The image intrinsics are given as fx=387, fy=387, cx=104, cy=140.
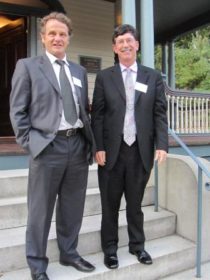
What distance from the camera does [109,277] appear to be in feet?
9.63

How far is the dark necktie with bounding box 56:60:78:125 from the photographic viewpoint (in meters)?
2.61

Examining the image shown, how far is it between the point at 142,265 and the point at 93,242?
44 cm

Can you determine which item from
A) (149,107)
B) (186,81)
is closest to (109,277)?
(149,107)

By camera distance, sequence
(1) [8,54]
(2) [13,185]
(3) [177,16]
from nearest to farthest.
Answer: (2) [13,185] < (1) [8,54] < (3) [177,16]

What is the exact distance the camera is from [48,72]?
2.58 meters

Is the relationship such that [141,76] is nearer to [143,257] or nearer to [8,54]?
[143,257]

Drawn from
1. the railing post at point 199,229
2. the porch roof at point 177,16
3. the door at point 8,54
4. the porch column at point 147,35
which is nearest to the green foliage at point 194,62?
the porch roof at point 177,16

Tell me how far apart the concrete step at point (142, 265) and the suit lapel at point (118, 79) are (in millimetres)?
1302

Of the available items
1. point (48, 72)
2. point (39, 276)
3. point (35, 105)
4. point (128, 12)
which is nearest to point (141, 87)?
point (48, 72)

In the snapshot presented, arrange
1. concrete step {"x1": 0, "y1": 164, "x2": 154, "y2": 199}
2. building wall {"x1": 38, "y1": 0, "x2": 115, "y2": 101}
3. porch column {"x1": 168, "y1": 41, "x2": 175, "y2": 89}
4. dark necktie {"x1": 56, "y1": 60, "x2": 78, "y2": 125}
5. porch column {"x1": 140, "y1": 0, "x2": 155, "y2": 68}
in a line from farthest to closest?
porch column {"x1": 168, "y1": 41, "x2": 175, "y2": 89}, building wall {"x1": 38, "y1": 0, "x2": 115, "y2": 101}, porch column {"x1": 140, "y1": 0, "x2": 155, "y2": 68}, concrete step {"x1": 0, "y1": 164, "x2": 154, "y2": 199}, dark necktie {"x1": 56, "y1": 60, "x2": 78, "y2": 125}

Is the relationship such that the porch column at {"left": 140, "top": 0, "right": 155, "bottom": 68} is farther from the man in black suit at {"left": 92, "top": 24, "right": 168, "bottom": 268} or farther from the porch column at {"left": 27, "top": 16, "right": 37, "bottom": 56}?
the man in black suit at {"left": 92, "top": 24, "right": 168, "bottom": 268}

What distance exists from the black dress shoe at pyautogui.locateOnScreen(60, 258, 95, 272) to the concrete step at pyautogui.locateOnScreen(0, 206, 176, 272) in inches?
6.7

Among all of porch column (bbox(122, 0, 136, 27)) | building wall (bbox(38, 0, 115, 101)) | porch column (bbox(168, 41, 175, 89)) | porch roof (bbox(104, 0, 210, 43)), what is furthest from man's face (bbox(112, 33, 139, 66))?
porch column (bbox(168, 41, 175, 89))

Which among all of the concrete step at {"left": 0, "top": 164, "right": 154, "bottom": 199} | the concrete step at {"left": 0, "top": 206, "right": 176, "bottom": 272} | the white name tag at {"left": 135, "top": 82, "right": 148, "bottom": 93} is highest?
the white name tag at {"left": 135, "top": 82, "right": 148, "bottom": 93}
